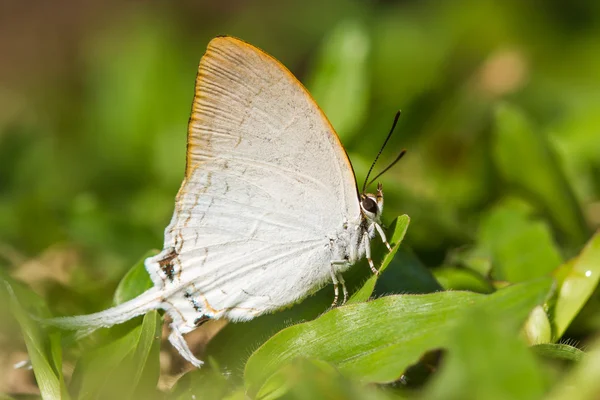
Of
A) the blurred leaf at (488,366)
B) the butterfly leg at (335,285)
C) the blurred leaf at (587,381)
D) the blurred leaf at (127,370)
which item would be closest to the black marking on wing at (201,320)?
the blurred leaf at (127,370)

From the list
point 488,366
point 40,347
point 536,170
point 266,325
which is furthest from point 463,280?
point 40,347

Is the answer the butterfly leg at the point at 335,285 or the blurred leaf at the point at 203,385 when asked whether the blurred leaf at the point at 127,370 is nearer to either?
the blurred leaf at the point at 203,385

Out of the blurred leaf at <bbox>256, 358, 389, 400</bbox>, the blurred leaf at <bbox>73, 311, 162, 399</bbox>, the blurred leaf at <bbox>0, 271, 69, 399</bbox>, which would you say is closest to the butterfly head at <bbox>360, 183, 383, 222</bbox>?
the blurred leaf at <bbox>73, 311, 162, 399</bbox>

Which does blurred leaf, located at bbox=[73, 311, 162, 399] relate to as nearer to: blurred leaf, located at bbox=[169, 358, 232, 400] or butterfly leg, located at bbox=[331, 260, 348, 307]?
blurred leaf, located at bbox=[169, 358, 232, 400]

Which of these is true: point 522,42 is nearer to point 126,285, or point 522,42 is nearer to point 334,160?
point 334,160

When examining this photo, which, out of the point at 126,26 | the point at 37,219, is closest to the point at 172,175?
the point at 37,219

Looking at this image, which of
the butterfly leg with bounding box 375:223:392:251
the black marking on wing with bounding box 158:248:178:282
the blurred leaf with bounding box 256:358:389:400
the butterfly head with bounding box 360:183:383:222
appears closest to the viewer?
the blurred leaf with bounding box 256:358:389:400
